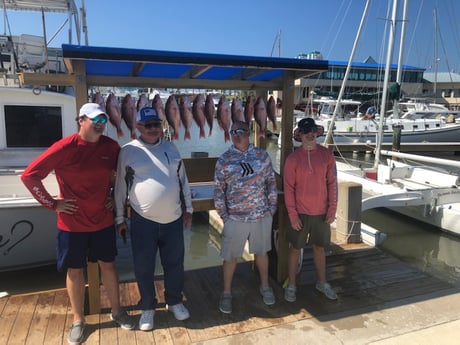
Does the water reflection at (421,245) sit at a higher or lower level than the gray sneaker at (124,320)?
lower

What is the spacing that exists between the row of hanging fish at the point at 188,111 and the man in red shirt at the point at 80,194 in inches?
19.8

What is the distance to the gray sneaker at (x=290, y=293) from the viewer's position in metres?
3.31

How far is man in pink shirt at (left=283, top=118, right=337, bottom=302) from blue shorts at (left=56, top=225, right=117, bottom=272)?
1.52 m

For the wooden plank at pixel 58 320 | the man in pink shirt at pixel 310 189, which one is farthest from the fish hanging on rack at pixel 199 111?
the wooden plank at pixel 58 320

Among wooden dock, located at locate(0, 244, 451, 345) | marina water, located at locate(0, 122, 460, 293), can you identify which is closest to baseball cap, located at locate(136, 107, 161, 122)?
wooden dock, located at locate(0, 244, 451, 345)

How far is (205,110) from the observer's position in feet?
11.5

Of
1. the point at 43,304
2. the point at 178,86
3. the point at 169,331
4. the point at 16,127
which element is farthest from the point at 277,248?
the point at 16,127

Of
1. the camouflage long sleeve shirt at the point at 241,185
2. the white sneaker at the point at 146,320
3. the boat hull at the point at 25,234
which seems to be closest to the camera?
the white sneaker at the point at 146,320

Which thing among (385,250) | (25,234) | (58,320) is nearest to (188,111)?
(58,320)

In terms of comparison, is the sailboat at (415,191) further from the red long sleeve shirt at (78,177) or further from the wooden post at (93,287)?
the red long sleeve shirt at (78,177)

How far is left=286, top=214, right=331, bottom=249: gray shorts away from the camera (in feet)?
10.5

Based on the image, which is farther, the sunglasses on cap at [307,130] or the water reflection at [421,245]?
the water reflection at [421,245]

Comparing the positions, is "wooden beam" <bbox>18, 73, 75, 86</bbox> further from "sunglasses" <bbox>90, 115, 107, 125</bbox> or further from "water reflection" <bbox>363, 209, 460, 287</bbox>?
"water reflection" <bbox>363, 209, 460, 287</bbox>

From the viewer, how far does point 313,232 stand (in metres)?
3.22
